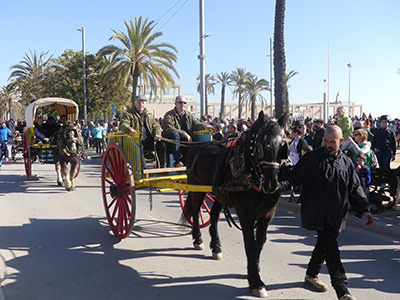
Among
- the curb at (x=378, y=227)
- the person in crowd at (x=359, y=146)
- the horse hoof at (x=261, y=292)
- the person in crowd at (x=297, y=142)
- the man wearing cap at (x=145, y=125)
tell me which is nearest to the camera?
the horse hoof at (x=261, y=292)

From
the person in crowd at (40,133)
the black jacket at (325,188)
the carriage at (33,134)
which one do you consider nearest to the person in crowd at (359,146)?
the black jacket at (325,188)

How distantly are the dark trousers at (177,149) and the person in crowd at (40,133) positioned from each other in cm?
669

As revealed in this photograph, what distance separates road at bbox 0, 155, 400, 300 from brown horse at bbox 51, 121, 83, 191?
2.40 meters

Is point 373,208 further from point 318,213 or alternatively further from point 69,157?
point 69,157

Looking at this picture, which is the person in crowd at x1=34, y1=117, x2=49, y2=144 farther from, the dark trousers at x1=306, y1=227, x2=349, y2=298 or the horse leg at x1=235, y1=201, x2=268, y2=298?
the dark trousers at x1=306, y1=227, x2=349, y2=298

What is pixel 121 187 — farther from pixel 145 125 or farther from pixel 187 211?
pixel 145 125

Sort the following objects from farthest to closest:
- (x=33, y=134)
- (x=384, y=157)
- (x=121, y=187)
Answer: (x=33, y=134) < (x=384, y=157) < (x=121, y=187)

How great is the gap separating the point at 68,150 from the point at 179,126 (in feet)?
16.1

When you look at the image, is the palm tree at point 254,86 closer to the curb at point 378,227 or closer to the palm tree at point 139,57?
the palm tree at point 139,57

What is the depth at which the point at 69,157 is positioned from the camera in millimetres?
10375

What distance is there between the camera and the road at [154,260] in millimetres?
4266

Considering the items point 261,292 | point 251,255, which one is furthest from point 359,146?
point 261,292

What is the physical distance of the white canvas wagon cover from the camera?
39.1 feet

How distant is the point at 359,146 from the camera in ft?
26.1
